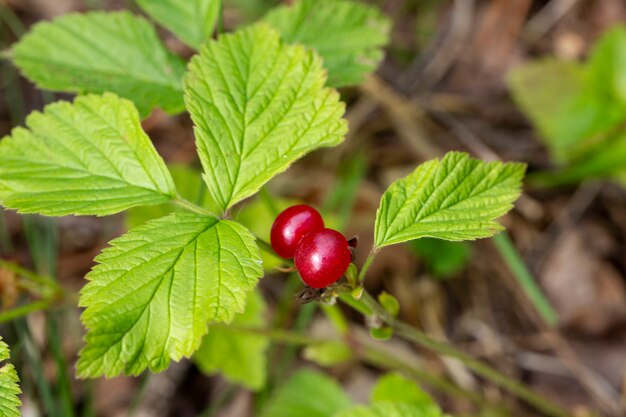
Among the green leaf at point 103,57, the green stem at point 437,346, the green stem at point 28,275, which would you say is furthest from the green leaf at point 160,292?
the green stem at point 28,275

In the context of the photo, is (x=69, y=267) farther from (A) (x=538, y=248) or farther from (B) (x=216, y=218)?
(A) (x=538, y=248)

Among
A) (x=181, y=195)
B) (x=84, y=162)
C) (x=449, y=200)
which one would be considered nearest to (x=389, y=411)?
(x=449, y=200)

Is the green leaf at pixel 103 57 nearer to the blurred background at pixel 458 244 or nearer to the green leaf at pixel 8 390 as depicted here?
the blurred background at pixel 458 244

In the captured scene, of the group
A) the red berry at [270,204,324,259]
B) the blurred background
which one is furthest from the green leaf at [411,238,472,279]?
the red berry at [270,204,324,259]

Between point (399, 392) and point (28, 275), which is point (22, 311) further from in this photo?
point (399, 392)

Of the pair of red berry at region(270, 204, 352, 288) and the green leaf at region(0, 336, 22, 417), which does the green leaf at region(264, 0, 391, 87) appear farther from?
the green leaf at region(0, 336, 22, 417)

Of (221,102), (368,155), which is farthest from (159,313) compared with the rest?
(368,155)
